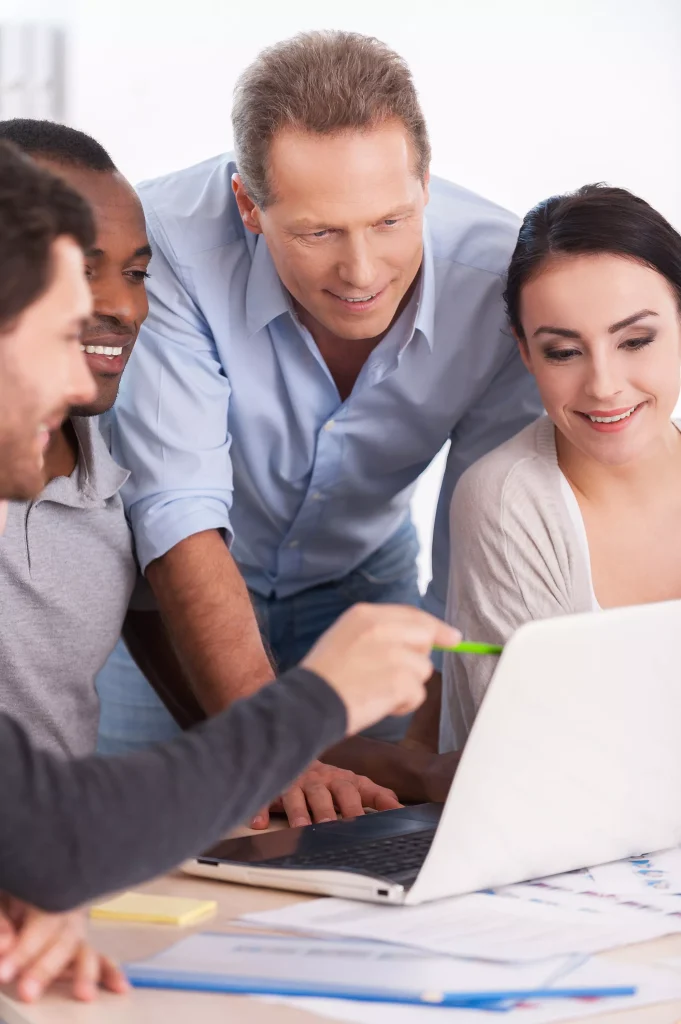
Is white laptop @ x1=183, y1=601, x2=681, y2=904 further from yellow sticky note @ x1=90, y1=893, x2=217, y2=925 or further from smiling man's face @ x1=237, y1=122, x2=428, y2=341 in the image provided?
smiling man's face @ x1=237, y1=122, x2=428, y2=341

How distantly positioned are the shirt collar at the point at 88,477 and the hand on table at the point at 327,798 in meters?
0.53

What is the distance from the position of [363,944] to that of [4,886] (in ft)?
1.06

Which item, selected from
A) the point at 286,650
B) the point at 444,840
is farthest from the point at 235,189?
the point at 444,840

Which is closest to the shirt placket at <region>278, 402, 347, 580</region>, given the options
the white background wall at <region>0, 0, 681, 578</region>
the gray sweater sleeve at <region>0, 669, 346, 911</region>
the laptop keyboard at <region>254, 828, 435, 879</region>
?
the laptop keyboard at <region>254, 828, 435, 879</region>

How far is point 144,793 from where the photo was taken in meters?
1.01

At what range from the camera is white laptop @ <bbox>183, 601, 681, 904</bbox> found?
3.96ft

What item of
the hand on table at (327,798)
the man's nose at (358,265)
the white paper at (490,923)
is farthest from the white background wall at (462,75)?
the white paper at (490,923)

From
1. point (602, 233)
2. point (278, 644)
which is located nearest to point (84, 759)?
point (602, 233)

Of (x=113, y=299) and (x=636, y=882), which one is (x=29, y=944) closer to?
(x=636, y=882)

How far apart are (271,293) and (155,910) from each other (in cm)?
118

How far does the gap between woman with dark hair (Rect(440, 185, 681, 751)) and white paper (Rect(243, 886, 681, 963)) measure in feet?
2.14

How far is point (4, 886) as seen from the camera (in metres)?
1.02

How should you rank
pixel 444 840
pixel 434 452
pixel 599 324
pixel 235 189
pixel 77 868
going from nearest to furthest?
pixel 77 868
pixel 444 840
pixel 599 324
pixel 235 189
pixel 434 452

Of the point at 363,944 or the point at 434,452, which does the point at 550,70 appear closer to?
the point at 434,452
